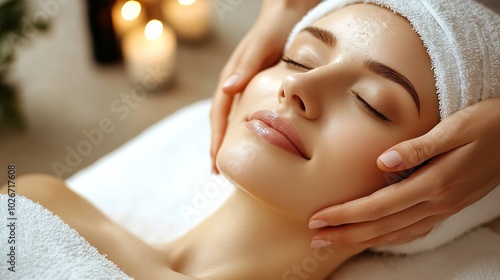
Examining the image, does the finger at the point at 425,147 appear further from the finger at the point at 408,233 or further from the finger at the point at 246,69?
the finger at the point at 246,69

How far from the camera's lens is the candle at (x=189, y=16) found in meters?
2.54

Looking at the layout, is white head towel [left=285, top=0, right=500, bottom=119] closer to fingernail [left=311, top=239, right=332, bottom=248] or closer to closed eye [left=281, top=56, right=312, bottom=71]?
closed eye [left=281, top=56, right=312, bottom=71]

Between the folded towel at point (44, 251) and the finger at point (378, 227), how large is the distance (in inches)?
14.6

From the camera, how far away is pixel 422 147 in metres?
0.96

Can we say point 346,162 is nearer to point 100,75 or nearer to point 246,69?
point 246,69

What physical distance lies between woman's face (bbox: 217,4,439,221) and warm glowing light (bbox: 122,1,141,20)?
4.86 feet

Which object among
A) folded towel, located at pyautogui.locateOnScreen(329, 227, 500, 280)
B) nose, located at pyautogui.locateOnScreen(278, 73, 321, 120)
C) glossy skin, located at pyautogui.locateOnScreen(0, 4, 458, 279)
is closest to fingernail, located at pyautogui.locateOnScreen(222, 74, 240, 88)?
glossy skin, located at pyautogui.locateOnScreen(0, 4, 458, 279)

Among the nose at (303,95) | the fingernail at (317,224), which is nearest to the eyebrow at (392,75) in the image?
the nose at (303,95)

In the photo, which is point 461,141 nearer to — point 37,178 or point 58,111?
point 37,178

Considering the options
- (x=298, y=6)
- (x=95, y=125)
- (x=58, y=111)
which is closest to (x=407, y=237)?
(x=298, y=6)

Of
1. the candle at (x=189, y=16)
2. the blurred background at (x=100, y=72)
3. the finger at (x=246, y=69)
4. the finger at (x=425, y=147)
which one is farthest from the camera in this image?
the candle at (x=189, y=16)

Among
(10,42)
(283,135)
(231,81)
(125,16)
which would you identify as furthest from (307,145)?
(125,16)

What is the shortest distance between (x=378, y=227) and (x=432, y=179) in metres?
0.12

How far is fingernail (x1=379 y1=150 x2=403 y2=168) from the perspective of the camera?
3.16 ft
